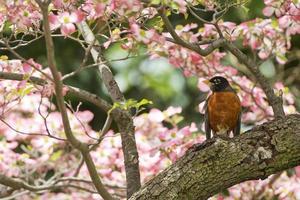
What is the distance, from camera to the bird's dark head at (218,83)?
4572 mm

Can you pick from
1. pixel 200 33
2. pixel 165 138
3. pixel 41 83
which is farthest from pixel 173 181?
pixel 200 33

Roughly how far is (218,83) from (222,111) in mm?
206

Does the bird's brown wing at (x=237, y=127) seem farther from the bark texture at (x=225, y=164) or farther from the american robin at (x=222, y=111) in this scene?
the bark texture at (x=225, y=164)

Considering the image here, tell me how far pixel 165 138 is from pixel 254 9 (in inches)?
154

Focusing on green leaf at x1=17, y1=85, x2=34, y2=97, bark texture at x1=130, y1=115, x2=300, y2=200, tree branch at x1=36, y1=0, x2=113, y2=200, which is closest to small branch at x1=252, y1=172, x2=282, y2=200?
bark texture at x1=130, y1=115, x2=300, y2=200

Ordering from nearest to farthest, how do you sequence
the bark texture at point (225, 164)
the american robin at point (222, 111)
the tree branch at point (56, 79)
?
the tree branch at point (56, 79) → the bark texture at point (225, 164) → the american robin at point (222, 111)

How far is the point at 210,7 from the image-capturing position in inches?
122

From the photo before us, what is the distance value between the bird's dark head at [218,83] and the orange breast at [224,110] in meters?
0.07

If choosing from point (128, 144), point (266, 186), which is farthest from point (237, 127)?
point (128, 144)

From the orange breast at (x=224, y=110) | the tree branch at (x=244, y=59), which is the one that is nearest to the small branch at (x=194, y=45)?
the tree branch at (x=244, y=59)

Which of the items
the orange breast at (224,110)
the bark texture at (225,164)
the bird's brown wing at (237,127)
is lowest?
the bark texture at (225,164)

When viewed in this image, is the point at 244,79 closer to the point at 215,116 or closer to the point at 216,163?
the point at 215,116

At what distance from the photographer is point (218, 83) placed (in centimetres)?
461

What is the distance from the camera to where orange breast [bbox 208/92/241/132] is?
178 inches
